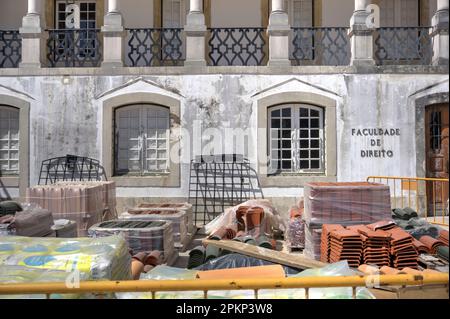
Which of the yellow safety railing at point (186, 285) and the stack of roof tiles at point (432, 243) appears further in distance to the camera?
the stack of roof tiles at point (432, 243)

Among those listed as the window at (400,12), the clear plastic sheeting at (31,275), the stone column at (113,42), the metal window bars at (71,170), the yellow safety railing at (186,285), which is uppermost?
the window at (400,12)

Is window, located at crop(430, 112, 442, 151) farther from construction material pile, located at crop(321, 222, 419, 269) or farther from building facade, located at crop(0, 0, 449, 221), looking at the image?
construction material pile, located at crop(321, 222, 419, 269)

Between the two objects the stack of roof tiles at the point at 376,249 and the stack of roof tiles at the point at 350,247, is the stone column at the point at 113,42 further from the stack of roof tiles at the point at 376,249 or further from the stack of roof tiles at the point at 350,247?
the stack of roof tiles at the point at 376,249

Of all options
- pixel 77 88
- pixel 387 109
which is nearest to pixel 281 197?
pixel 387 109

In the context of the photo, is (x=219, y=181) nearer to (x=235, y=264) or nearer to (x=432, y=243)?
(x=432, y=243)

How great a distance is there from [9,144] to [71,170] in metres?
2.02

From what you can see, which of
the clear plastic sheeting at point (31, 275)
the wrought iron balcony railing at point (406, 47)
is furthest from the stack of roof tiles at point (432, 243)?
the wrought iron balcony railing at point (406, 47)

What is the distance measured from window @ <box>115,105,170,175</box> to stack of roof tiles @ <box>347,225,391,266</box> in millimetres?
6280

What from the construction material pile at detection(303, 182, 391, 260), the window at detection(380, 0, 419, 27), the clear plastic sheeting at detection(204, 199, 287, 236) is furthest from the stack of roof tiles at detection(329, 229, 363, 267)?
the window at detection(380, 0, 419, 27)

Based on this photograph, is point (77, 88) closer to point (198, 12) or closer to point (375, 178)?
point (198, 12)

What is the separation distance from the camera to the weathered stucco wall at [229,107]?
1097cm

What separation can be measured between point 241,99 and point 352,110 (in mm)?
2972

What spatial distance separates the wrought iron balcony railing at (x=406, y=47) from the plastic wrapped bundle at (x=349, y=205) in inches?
221

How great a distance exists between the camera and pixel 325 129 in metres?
11.1
